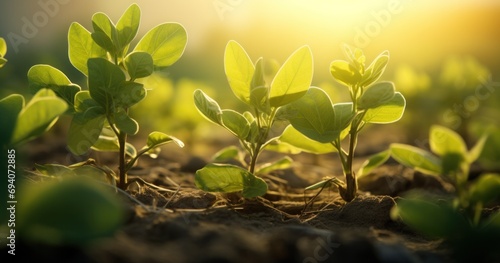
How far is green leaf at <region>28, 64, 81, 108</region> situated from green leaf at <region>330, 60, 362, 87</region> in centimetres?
85

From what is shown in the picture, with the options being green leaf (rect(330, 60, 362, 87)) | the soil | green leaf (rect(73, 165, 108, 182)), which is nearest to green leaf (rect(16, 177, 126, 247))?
the soil

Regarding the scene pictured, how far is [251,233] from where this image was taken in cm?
139

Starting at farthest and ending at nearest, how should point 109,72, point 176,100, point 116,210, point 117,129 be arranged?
point 176,100
point 117,129
point 109,72
point 116,210

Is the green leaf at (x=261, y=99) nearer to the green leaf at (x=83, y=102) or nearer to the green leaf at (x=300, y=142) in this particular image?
the green leaf at (x=300, y=142)

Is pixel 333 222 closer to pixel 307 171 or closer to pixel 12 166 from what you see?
pixel 12 166

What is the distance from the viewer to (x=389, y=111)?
1670mm

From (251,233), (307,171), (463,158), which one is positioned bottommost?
(307,171)

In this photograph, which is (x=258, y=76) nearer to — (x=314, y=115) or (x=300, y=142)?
(x=314, y=115)

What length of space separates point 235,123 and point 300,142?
0.27 metres

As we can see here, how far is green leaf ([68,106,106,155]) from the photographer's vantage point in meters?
1.59

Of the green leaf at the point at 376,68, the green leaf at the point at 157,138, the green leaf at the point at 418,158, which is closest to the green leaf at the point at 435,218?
the green leaf at the point at 418,158

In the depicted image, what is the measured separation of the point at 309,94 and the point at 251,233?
1.66 feet

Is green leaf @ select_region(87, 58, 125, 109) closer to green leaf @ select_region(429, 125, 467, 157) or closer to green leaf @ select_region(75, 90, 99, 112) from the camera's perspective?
green leaf @ select_region(75, 90, 99, 112)

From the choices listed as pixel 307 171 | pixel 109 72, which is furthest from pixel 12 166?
pixel 307 171
